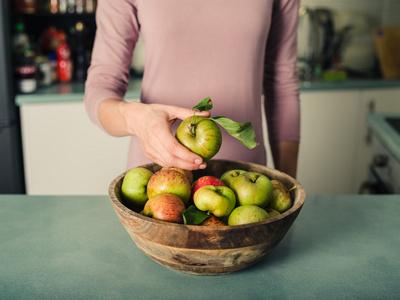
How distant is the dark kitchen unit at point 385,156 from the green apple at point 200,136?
35.2 inches

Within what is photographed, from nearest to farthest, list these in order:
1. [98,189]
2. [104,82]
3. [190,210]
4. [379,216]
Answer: [190,210], [379,216], [104,82], [98,189]

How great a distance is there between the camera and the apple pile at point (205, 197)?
2.03 ft

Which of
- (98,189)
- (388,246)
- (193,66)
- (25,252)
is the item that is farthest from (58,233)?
(98,189)

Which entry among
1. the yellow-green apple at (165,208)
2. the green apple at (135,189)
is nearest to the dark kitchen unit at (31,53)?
the green apple at (135,189)

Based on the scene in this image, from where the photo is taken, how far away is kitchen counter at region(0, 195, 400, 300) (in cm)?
61

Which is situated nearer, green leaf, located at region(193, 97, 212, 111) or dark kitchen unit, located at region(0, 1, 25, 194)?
green leaf, located at region(193, 97, 212, 111)

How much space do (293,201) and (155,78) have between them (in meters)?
0.51

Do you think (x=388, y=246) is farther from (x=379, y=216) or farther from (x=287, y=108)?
(x=287, y=108)

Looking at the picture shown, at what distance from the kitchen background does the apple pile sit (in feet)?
3.71

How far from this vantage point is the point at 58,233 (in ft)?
2.63

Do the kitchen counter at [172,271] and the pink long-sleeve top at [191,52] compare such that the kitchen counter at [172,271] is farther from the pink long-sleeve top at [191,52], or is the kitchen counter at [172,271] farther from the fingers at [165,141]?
the pink long-sleeve top at [191,52]

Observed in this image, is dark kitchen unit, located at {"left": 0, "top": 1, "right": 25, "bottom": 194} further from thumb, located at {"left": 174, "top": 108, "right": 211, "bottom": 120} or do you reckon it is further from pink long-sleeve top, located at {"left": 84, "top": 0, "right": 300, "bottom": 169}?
thumb, located at {"left": 174, "top": 108, "right": 211, "bottom": 120}

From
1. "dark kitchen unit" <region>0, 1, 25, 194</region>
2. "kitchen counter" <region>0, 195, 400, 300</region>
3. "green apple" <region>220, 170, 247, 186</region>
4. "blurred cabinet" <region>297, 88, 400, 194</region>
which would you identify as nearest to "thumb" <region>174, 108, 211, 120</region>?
"green apple" <region>220, 170, 247, 186</region>

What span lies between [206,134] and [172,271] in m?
0.22
